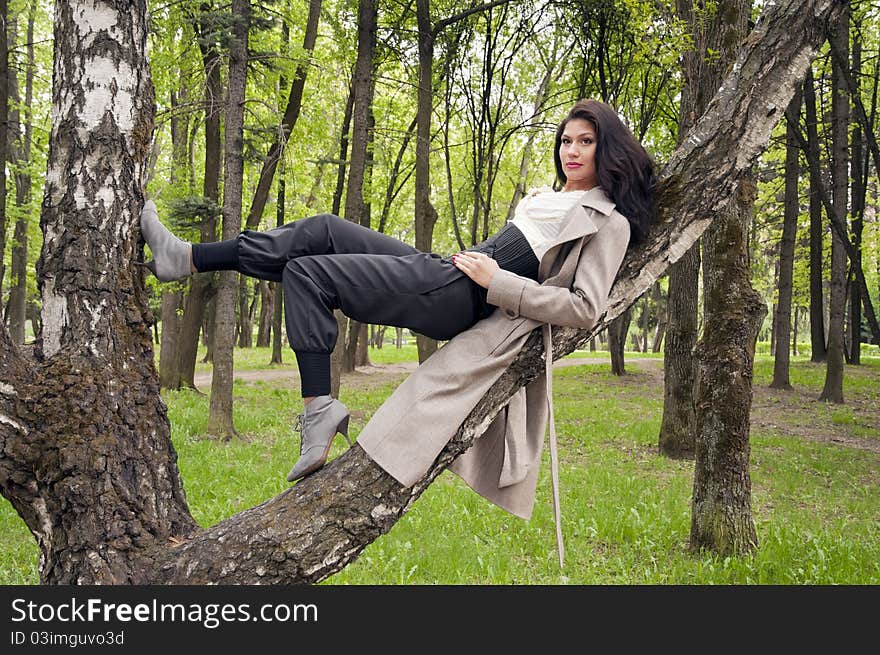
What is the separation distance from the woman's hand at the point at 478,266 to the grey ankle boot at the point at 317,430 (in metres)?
0.76

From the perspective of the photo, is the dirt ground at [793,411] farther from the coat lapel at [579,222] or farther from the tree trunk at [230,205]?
the coat lapel at [579,222]

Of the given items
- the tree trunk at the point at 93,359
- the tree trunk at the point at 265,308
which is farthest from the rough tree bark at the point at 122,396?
the tree trunk at the point at 265,308

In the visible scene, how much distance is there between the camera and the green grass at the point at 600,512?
507cm

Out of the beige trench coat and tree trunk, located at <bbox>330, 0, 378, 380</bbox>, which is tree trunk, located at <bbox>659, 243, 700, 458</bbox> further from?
the beige trench coat

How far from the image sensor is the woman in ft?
8.76

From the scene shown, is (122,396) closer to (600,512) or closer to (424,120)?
(600,512)

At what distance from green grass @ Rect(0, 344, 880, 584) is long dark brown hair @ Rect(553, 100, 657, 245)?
9.12 ft

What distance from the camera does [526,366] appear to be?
2.80 meters

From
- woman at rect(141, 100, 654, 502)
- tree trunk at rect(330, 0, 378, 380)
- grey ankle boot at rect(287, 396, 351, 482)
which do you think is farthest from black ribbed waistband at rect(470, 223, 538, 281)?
tree trunk at rect(330, 0, 378, 380)

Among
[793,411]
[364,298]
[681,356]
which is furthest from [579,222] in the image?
[793,411]
